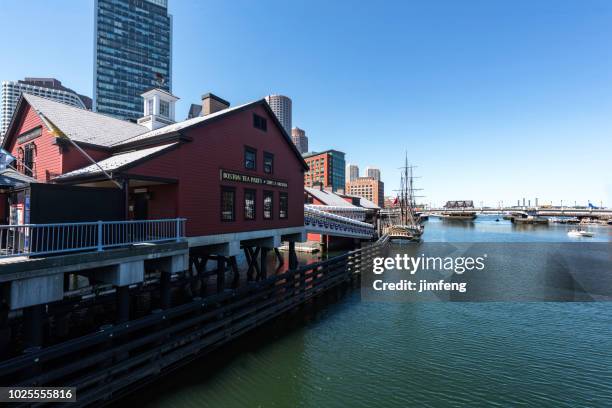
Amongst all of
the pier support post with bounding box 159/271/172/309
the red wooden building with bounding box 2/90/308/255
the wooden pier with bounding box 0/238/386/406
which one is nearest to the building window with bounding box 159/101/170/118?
the red wooden building with bounding box 2/90/308/255

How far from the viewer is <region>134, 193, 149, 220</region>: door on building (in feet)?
47.9

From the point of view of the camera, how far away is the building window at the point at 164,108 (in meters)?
23.2

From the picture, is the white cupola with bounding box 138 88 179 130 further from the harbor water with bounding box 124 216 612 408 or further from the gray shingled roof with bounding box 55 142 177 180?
the harbor water with bounding box 124 216 612 408

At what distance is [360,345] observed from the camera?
42.8 ft

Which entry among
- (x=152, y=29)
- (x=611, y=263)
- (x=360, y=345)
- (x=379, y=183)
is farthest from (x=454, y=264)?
(x=152, y=29)

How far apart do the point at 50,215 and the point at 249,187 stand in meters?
9.66

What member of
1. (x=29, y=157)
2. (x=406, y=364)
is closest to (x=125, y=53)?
(x=29, y=157)

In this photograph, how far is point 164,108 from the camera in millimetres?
23516

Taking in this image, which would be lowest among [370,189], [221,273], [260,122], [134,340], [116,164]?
[134,340]

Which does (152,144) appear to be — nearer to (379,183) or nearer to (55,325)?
(55,325)

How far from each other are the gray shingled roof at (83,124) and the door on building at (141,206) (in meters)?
3.44

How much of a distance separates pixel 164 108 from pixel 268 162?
10.9m

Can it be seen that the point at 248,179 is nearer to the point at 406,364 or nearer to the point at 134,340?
the point at 134,340

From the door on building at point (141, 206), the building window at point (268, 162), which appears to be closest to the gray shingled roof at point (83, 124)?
the door on building at point (141, 206)
